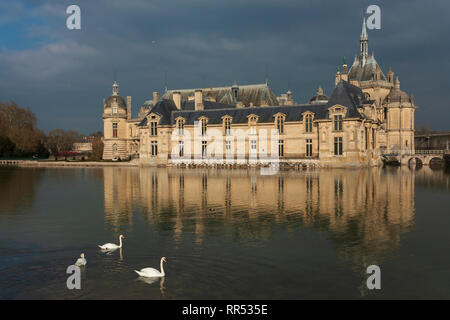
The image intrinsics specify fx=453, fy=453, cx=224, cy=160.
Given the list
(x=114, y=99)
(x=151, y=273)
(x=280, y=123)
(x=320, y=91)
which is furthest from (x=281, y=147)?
(x=151, y=273)

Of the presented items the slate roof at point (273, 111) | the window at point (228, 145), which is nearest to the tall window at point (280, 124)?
the slate roof at point (273, 111)

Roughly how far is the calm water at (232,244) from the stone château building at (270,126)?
33841mm

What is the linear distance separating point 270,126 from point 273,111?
2716 mm

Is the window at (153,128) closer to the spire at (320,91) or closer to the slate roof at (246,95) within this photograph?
the slate roof at (246,95)


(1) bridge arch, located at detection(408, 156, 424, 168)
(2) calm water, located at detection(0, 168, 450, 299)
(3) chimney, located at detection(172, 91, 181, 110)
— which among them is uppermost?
(3) chimney, located at detection(172, 91, 181, 110)

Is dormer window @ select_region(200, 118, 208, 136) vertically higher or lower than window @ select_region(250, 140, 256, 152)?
higher

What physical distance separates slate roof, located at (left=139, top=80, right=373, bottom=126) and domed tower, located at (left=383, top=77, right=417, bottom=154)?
15.7m

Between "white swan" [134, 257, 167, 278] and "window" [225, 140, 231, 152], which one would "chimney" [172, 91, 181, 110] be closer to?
"window" [225, 140, 231, 152]

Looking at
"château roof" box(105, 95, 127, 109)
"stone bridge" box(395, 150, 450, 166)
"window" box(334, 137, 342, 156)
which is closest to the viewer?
"window" box(334, 137, 342, 156)

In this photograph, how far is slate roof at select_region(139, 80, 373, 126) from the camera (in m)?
64.3

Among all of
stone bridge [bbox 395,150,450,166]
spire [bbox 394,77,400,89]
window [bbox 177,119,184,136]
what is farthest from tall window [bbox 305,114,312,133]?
spire [bbox 394,77,400,89]

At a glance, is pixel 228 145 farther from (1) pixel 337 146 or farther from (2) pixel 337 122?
(2) pixel 337 122

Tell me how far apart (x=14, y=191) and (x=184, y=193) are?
14.1 meters
